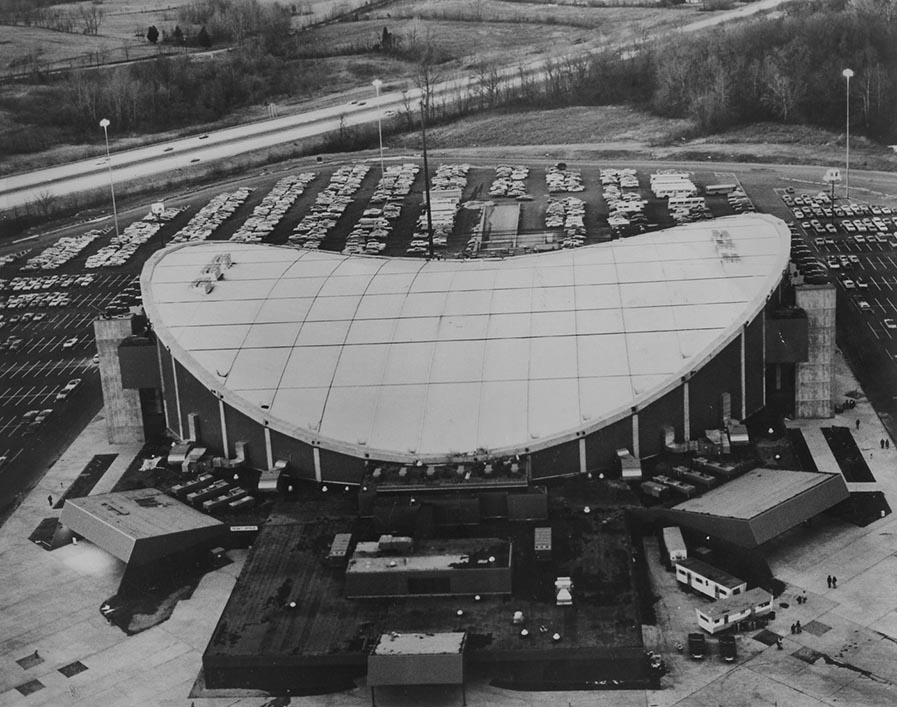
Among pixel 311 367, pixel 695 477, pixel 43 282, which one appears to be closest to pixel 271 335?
pixel 311 367

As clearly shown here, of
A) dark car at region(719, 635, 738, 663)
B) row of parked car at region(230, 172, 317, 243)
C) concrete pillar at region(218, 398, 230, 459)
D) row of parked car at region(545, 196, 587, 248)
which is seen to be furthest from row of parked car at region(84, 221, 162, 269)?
dark car at region(719, 635, 738, 663)

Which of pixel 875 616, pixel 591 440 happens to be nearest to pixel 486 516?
pixel 591 440

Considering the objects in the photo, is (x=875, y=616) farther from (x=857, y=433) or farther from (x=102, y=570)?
(x=102, y=570)

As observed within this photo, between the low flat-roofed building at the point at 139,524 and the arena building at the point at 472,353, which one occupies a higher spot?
the arena building at the point at 472,353

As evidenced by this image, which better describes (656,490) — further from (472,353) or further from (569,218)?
(569,218)

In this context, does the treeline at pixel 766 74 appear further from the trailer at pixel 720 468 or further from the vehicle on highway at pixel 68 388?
the vehicle on highway at pixel 68 388

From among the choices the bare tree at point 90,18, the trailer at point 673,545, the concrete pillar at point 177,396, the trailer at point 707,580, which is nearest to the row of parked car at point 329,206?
the bare tree at point 90,18
